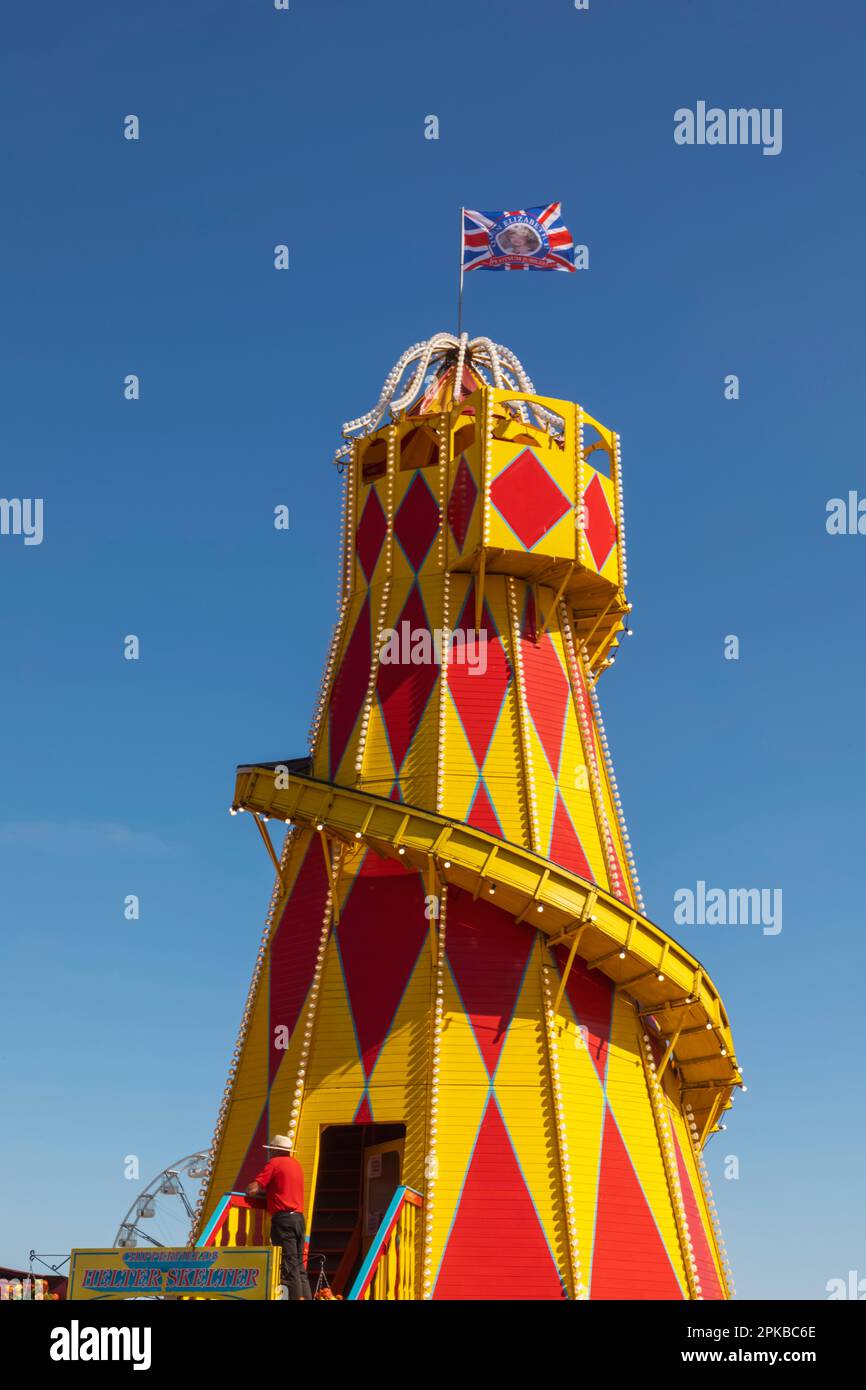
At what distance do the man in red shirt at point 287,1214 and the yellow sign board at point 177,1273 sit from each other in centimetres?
86

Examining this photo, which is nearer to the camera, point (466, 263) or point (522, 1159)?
point (522, 1159)

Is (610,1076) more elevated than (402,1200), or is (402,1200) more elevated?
(610,1076)

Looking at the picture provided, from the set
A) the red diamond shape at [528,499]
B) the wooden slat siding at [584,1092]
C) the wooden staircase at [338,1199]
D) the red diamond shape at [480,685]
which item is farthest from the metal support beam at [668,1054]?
the red diamond shape at [528,499]

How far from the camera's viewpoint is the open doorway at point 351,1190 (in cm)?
2928

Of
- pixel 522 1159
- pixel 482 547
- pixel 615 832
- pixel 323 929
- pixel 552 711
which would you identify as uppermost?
pixel 482 547

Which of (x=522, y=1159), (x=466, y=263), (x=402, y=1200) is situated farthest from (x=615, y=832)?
(x=466, y=263)

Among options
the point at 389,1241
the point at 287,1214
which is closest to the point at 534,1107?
the point at 389,1241

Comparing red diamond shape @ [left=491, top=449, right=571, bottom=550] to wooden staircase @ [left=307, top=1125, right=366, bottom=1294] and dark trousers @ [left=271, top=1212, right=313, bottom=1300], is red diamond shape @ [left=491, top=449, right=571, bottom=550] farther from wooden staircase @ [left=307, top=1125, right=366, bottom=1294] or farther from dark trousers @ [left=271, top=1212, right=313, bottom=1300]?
dark trousers @ [left=271, top=1212, right=313, bottom=1300]

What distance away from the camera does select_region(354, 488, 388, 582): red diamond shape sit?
117ft

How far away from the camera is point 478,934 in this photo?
2967 centimetres

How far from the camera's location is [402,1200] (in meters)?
25.7

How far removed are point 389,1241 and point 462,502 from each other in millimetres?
16571
